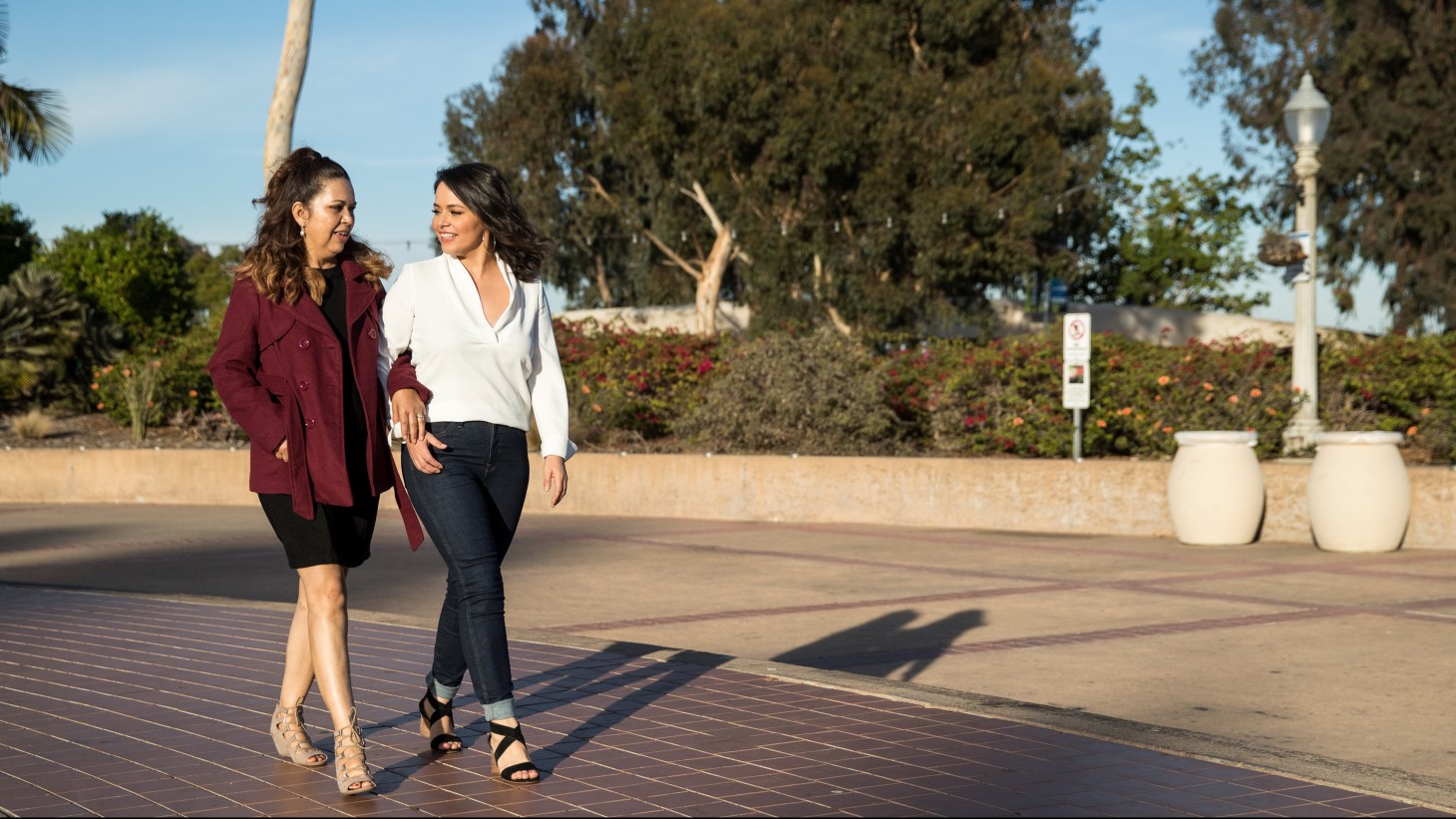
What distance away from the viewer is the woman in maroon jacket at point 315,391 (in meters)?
4.71

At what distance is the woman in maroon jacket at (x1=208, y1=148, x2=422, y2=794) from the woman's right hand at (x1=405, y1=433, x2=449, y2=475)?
0.49ft

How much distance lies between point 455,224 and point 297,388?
26.7 inches

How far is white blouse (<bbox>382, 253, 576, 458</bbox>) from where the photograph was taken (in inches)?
190

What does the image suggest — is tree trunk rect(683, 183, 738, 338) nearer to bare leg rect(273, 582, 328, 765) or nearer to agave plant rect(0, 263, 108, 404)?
agave plant rect(0, 263, 108, 404)

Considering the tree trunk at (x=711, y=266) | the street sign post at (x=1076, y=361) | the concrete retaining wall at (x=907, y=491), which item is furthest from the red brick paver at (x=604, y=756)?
the tree trunk at (x=711, y=266)

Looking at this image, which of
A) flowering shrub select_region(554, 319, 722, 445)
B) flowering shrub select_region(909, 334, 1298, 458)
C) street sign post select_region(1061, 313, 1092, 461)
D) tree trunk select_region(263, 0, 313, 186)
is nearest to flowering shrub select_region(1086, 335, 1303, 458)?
flowering shrub select_region(909, 334, 1298, 458)

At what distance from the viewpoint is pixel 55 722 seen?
5.86 m

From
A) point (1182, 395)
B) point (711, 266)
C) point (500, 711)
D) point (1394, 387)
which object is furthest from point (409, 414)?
point (711, 266)

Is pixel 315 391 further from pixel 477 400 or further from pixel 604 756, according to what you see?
pixel 604 756

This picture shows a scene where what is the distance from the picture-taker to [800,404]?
1700 cm

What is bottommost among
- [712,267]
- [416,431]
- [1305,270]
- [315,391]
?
[416,431]

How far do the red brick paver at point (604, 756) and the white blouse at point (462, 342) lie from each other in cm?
108

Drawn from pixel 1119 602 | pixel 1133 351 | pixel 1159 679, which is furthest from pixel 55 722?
pixel 1133 351

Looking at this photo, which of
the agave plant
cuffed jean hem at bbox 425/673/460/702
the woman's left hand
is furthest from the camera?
the agave plant
